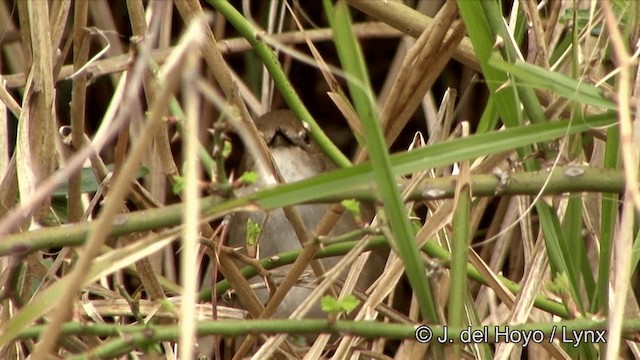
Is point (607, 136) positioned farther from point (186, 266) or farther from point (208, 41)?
point (186, 266)

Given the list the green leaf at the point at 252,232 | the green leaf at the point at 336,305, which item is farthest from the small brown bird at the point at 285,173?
the green leaf at the point at 336,305

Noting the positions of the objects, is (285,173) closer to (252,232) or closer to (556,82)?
(252,232)

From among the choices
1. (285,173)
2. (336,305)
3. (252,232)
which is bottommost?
(336,305)

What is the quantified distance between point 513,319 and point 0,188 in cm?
73

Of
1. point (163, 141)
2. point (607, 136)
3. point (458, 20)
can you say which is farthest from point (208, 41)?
point (607, 136)

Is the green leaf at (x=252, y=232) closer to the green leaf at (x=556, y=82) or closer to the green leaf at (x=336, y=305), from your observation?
the green leaf at (x=336, y=305)

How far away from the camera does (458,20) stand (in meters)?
1.37

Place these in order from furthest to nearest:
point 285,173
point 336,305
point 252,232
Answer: point 285,173, point 252,232, point 336,305

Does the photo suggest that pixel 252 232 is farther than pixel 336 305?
Yes

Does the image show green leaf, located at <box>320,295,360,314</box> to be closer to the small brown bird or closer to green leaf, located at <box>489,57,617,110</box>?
green leaf, located at <box>489,57,617,110</box>

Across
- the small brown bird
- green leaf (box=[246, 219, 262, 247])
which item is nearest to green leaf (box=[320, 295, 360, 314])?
green leaf (box=[246, 219, 262, 247])

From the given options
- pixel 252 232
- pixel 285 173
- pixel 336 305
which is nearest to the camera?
pixel 336 305

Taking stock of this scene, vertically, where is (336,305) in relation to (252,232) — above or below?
below

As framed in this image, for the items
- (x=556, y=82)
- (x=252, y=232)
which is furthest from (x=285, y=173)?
(x=556, y=82)
